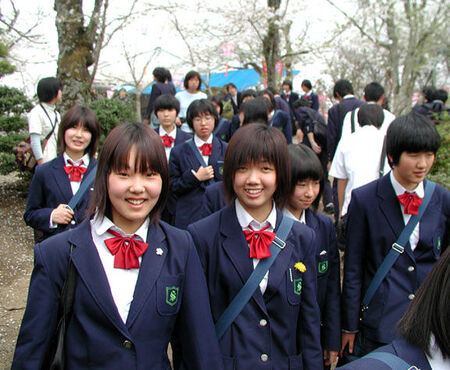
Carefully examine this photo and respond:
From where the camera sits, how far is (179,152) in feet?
14.5

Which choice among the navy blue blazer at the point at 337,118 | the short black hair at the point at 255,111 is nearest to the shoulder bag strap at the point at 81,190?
the short black hair at the point at 255,111

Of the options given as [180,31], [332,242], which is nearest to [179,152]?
[332,242]

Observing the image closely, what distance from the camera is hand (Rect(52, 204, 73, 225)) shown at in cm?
300

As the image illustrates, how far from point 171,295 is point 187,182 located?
2.51 meters

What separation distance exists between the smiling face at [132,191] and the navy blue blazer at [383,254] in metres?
1.36

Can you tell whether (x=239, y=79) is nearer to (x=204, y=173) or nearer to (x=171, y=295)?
(x=204, y=173)

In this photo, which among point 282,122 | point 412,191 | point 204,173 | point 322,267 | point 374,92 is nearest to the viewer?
point 412,191

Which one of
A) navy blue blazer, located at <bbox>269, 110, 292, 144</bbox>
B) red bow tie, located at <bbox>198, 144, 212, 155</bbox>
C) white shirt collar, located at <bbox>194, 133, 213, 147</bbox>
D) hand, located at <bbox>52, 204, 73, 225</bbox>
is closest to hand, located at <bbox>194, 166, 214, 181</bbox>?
red bow tie, located at <bbox>198, 144, 212, 155</bbox>

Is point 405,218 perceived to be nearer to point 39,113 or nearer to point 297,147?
point 297,147

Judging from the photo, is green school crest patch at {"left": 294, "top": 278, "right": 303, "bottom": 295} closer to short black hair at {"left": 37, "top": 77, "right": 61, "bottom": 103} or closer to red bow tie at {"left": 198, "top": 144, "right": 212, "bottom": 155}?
red bow tie at {"left": 198, "top": 144, "right": 212, "bottom": 155}

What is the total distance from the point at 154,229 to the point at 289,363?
36.8 inches

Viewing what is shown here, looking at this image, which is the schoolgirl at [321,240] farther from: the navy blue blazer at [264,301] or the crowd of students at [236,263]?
the navy blue blazer at [264,301]

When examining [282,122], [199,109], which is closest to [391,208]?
[199,109]

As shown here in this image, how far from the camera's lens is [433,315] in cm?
125
